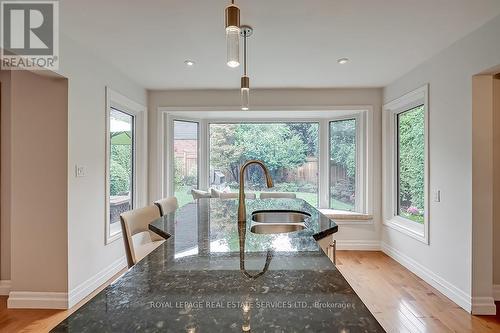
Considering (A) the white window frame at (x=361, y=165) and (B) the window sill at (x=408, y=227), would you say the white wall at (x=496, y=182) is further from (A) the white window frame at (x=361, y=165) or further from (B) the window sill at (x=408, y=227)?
(A) the white window frame at (x=361, y=165)

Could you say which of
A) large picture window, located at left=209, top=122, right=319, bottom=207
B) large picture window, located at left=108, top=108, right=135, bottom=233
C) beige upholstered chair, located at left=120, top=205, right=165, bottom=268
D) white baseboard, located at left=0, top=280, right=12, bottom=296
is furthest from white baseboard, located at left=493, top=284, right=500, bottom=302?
white baseboard, located at left=0, top=280, right=12, bottom=296

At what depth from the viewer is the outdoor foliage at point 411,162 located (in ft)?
11.4

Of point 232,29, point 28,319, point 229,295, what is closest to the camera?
point 229,295

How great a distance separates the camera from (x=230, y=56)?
133 centimetres

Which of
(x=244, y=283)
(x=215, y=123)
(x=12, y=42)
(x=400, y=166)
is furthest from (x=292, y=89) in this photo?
(x=244, y=283)

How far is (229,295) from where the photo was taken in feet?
2.33

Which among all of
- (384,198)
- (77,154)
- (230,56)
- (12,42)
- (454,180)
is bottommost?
(384,198)

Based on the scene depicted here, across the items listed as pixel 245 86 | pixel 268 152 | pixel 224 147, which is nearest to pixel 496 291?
pixel 245 86

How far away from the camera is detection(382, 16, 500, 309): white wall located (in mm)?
2490

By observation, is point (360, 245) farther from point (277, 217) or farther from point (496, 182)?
point (277, 217)

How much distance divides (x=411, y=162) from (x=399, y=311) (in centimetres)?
195

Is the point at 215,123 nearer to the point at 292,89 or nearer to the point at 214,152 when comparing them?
the point at 214,152

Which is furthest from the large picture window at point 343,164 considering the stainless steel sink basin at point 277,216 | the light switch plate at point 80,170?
the light switch plate at point 80,170

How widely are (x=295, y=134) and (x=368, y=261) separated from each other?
2.32 meters
